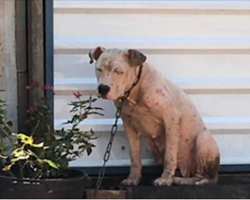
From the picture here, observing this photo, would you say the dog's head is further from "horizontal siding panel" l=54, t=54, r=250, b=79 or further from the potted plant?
"horizontal siding panel" l=54, t=54, r=250, b=79

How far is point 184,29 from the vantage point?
5.09 meters

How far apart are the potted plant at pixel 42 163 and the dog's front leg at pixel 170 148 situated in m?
0.53

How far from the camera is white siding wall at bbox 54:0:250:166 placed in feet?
16.3

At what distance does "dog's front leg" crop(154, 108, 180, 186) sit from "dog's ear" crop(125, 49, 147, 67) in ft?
1.44

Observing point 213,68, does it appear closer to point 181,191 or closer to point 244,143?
point 244,143

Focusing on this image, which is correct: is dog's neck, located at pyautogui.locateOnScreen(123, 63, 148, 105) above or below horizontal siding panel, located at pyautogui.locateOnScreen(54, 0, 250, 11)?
below

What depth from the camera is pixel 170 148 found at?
4.57m

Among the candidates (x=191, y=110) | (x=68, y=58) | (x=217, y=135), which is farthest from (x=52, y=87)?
(x=217, y=135)

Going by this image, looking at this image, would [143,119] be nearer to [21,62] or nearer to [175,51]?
[175,51]

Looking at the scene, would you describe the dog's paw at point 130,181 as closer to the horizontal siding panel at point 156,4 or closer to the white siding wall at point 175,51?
the white siding wall at point 175,51

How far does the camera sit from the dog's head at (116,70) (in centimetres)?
420

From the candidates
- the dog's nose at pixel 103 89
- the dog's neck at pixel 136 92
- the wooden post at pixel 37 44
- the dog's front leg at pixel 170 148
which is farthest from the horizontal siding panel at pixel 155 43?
the dog's nose at pixel 103 89

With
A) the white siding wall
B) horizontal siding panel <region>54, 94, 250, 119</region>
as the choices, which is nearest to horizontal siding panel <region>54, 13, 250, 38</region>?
the white siding wall

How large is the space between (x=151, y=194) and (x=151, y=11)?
1.43m
